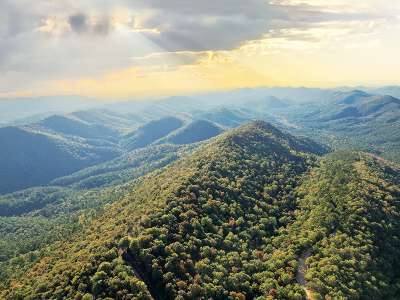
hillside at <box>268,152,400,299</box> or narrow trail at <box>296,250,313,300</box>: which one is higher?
hillside at <box>268,152,400,299</box>

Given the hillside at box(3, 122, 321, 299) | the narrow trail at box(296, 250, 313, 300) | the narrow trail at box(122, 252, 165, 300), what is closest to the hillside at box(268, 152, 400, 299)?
the narrow trail at box(296, 250, 313, 300)

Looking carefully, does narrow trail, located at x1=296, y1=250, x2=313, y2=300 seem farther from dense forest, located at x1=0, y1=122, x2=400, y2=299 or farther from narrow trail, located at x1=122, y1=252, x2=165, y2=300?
narrow trail, located at x1=122, y1=252, x2=165, y2=300

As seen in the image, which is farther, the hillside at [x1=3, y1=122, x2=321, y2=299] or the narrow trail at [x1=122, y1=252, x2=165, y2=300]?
the hillside at [x1=3, y1=122, x2=321, y2=299]

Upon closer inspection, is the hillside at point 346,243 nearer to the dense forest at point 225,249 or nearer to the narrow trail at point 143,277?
the dense forest at point 225,249

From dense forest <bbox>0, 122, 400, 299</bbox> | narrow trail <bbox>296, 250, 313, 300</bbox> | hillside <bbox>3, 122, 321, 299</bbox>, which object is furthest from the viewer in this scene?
narrow trail <bbox>296, 250, 313, 300</bbox>

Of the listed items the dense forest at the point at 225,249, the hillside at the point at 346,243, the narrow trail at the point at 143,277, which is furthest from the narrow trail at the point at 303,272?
the narrow trail at the point at 143,277

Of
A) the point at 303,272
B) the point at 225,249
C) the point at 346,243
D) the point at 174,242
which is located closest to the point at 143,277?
the point at 174,242

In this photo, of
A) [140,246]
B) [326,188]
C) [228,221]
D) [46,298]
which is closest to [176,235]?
[140,246]
